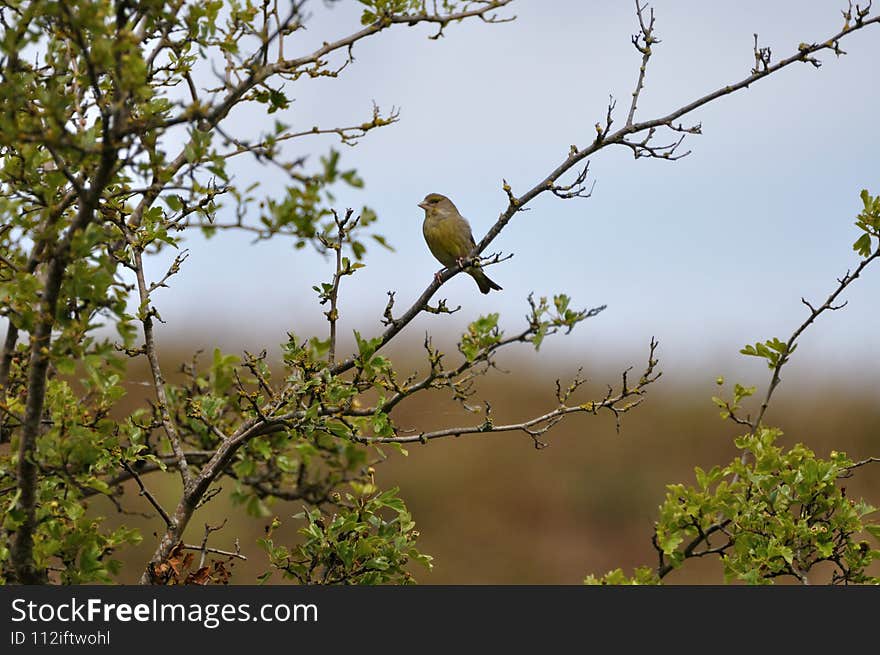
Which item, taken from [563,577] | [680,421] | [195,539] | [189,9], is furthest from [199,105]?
[680,421]

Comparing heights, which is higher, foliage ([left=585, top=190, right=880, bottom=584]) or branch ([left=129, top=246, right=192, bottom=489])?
branch ([left=129, top=246, right=192, bottom=489])

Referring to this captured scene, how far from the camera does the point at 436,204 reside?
8750mm

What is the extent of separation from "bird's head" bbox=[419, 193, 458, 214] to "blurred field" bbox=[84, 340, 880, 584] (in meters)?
4.15

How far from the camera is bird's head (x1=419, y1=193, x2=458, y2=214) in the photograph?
8695 mm

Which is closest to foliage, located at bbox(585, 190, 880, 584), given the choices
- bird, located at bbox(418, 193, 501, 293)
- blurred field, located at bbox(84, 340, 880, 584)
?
bird, located at bbox(418, 193, 501, 293)

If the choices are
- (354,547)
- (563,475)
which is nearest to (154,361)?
(354,547)

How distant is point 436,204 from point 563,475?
697 cm

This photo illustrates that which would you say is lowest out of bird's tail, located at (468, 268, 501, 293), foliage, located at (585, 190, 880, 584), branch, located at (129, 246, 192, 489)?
foliage, located at (585, 190, 880, 584)

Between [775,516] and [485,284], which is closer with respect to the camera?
[775,516]

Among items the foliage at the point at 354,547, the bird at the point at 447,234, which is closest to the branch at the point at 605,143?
the foliage at the point at 354,547

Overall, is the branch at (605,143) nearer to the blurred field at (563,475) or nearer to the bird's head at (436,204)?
the bird's head at (436,204)

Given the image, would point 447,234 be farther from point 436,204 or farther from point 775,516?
point 775,516

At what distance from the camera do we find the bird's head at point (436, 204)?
28.5 feet

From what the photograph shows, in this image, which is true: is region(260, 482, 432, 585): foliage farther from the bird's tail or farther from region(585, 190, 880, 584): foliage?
the bird's tail
